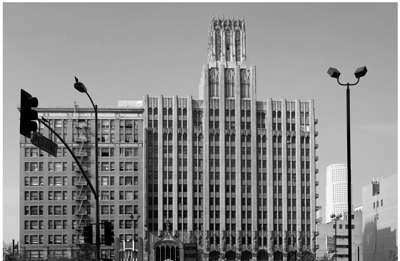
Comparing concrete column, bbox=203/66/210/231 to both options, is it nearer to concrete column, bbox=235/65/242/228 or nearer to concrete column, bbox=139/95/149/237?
concrete column, bbox=235/65/242/228

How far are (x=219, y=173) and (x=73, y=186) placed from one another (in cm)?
2917

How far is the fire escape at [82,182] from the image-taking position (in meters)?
158

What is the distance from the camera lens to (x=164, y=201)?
522ft

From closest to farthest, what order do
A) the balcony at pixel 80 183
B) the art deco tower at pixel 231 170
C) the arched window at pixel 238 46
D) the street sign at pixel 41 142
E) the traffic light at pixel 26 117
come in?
the traffic light at pixel 26 117 < the street sign at pixel 41 142 < the art deco tower at pixel 231 170 < the balcony at pixel 80 183 < the arched window at pixel 238 46

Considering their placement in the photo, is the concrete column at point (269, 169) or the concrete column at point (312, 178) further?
the concrete column at point (312, 178)

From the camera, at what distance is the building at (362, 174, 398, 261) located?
580ft

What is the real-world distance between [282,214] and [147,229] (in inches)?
1074

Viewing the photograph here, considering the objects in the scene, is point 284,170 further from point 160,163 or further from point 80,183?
point 80,183

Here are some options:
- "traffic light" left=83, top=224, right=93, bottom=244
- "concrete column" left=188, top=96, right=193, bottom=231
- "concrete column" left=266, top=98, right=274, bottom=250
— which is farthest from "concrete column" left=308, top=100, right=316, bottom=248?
"traffic light" left=83, top=224, right=93, bottom=244

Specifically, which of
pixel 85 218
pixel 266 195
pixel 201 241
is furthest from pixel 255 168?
pixel 85 218

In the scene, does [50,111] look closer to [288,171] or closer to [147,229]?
[147,229]

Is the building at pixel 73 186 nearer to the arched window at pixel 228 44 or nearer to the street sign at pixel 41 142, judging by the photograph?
the arched window at pixel 228 44

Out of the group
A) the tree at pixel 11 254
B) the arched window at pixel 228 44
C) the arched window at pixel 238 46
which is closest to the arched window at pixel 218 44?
the arched window at pixel 228 44

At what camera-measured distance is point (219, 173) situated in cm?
16225
